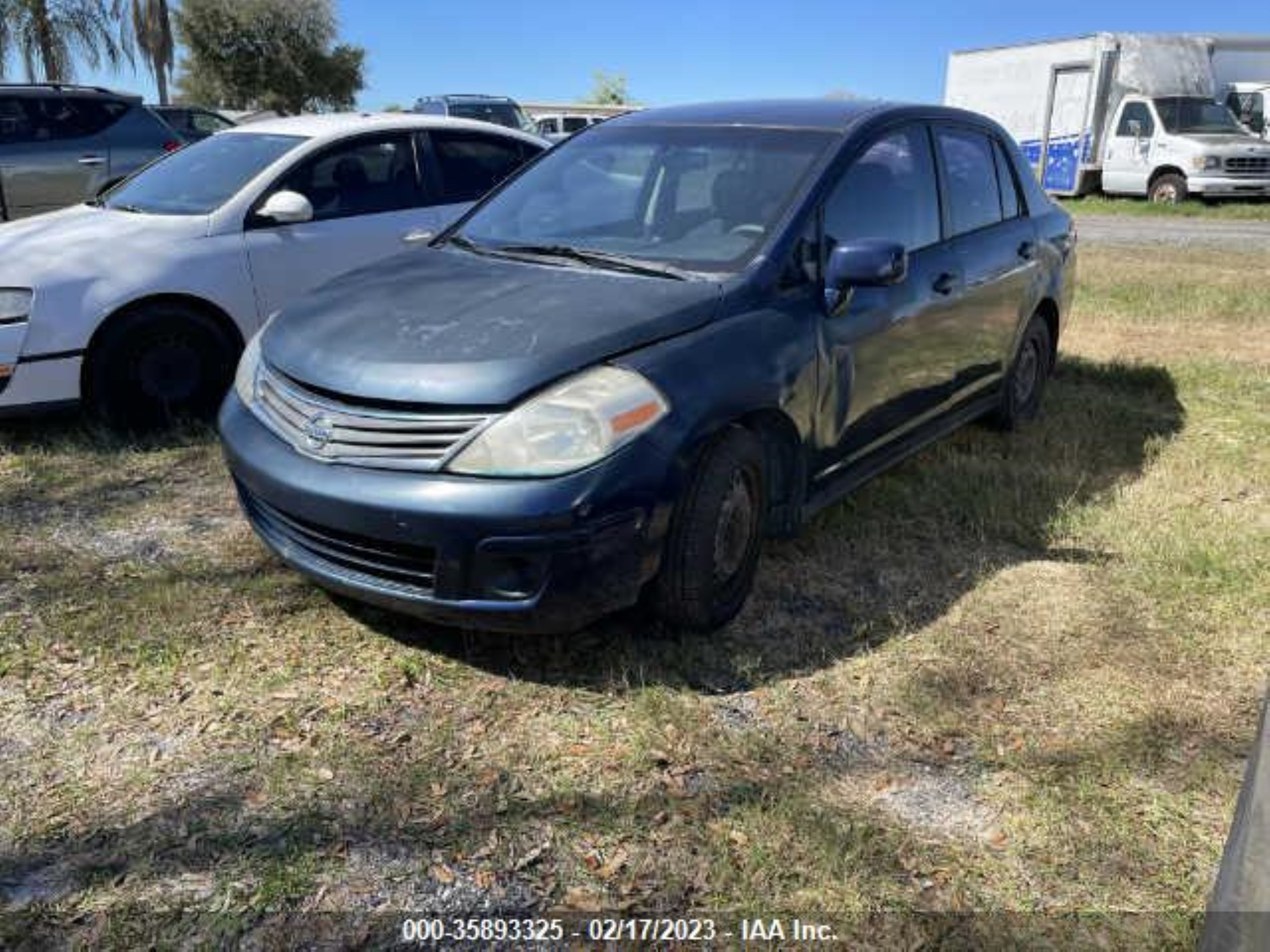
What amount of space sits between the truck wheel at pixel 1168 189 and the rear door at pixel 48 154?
17.3 metres

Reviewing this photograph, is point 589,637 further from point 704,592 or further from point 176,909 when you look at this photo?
point 176,909

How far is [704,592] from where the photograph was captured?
9.89 feet

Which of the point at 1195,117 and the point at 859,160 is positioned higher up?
the point at 1195,117

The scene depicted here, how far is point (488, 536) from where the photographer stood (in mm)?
2605

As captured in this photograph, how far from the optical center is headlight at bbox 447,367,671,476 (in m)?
2.63

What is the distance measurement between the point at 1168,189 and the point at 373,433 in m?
19.5

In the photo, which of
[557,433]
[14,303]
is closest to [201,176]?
[14,303]

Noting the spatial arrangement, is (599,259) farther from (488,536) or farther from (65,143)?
(65,143)

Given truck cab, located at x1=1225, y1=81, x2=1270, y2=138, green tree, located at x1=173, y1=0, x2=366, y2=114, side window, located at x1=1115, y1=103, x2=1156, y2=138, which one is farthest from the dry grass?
green tree, located at x1=173, y1=0, x2=366, y2=114

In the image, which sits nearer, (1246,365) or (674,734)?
(674,734)

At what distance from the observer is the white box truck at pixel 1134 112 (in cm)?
1786

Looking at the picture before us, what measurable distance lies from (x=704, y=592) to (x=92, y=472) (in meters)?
2.90

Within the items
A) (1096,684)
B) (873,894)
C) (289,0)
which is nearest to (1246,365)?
(1096,684)

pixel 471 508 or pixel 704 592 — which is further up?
pixel 471 508
